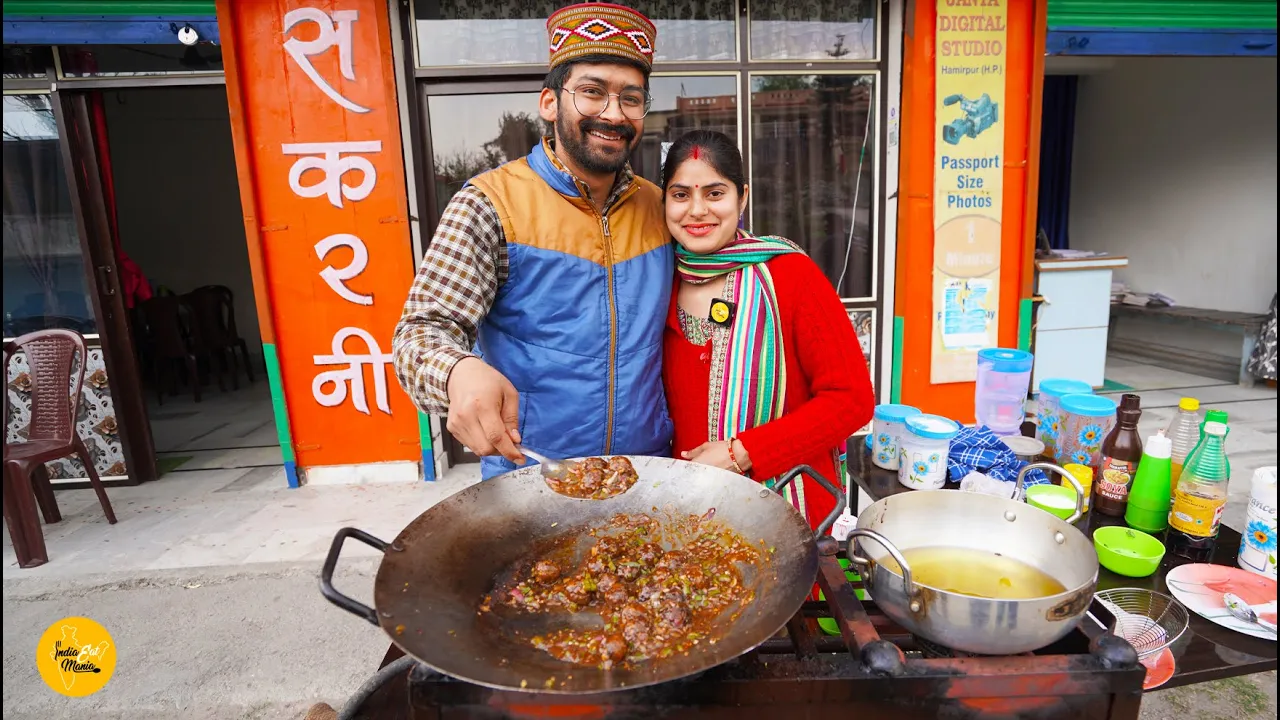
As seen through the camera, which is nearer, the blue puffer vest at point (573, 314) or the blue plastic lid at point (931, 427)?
the blue puffer vest at point (573, 314)

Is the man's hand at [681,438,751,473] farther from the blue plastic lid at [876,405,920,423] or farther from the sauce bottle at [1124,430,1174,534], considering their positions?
the sauce bottle at [1124,430,1174,534]

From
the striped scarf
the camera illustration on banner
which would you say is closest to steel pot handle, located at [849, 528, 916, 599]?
the striped scarf

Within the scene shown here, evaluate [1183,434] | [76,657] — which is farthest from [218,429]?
[1183,434]

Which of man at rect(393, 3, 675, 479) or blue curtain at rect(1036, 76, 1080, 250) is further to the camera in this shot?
blue curtain at rect(1036, 76, 1080, 250)

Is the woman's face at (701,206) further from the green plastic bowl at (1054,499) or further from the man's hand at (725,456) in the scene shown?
the green plastic bowl at (1054,499)

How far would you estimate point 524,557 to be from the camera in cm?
155

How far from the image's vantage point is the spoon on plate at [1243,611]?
1.57 metres

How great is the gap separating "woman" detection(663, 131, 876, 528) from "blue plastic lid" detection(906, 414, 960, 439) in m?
0.48

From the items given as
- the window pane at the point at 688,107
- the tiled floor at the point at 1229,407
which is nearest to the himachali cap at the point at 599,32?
the window pane at the point at 688,107

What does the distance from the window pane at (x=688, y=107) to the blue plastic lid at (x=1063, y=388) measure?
289 cm

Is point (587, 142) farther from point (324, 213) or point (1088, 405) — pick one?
point (324, 213)

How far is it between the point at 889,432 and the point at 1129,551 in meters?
0.89

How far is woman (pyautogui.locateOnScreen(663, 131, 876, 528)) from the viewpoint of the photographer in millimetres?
1879

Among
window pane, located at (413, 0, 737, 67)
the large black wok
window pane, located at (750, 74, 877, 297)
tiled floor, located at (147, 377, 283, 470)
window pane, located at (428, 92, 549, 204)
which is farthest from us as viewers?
tiled floor, located at (147, 377, 283, 470)
